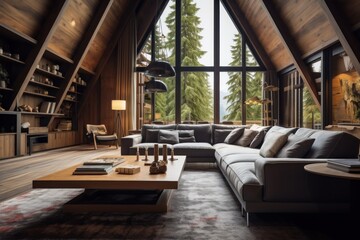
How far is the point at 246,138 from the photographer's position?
4.49 metres

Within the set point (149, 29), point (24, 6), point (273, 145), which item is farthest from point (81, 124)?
point (273, 145)

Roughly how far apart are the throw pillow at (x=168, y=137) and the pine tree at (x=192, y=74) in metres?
4.33

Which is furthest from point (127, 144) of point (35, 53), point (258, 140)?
point (35, 53)

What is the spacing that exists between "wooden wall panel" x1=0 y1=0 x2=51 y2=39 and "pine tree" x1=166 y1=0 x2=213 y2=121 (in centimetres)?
450

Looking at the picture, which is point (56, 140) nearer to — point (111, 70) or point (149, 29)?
point (111, 70)

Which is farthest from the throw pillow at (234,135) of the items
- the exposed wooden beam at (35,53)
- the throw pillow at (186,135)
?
the exposed wooden beam at (35,53)

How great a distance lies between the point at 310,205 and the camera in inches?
80.1

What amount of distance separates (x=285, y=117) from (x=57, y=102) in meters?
6.60

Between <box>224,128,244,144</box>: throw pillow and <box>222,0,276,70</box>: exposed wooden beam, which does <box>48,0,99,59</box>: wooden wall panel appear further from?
<box>224,128,244,144</box>: throw pillow

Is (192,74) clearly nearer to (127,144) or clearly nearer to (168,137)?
(168,137)

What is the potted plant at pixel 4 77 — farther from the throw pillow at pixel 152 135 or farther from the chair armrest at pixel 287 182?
the chair armrest at pixel 287 182

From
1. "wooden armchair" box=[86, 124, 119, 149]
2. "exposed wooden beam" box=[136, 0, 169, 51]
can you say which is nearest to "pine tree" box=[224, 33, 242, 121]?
"exposed wooden beam" box=[136, 0, 169, 51]

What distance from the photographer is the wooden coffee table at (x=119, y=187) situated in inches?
81.5

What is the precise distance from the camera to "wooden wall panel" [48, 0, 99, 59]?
20.6 feet
